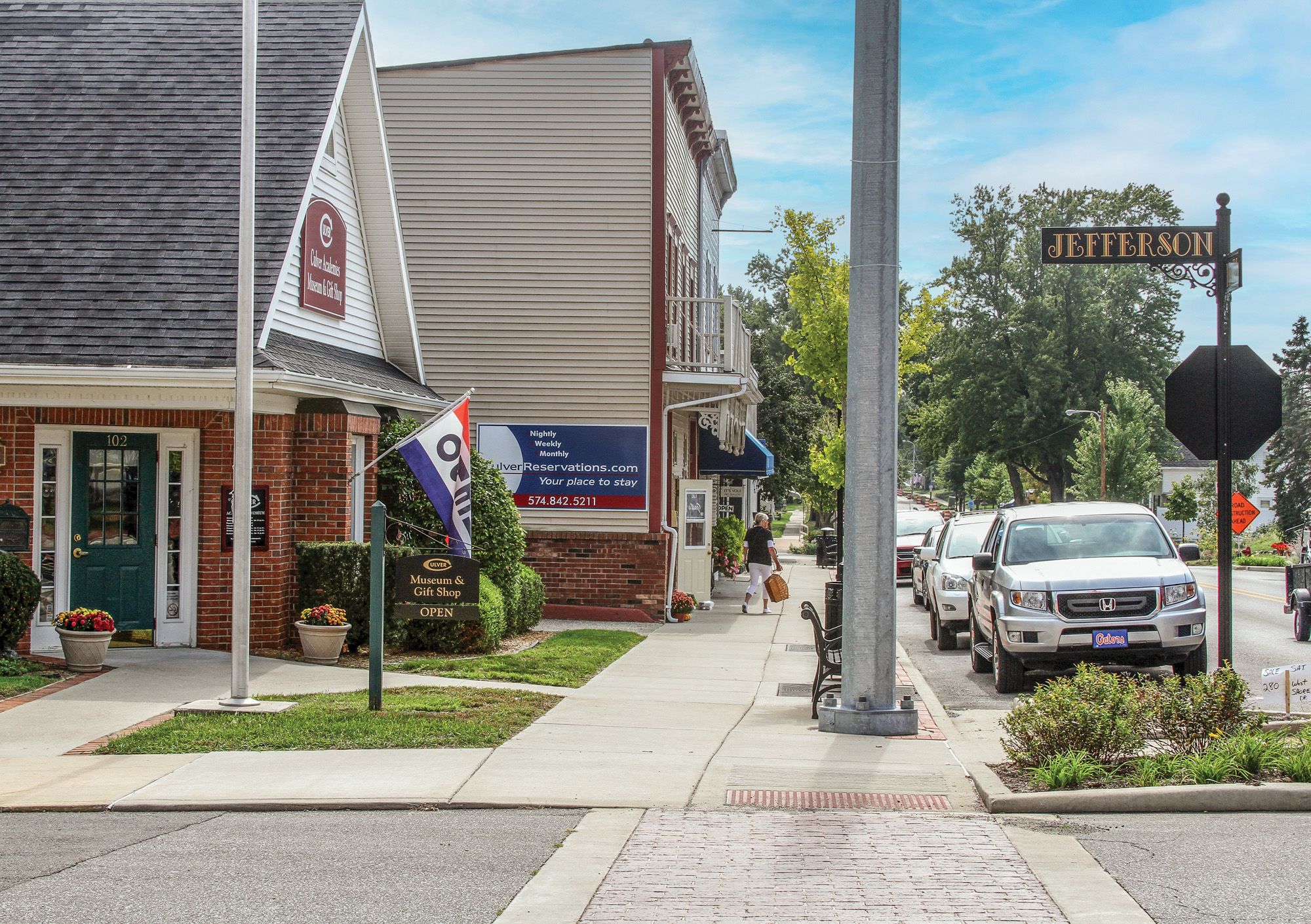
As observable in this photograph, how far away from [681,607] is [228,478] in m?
8.83

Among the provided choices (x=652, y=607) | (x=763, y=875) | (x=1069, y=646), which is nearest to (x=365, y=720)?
(x=763, y=875)

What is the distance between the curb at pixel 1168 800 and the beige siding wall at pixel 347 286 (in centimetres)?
944

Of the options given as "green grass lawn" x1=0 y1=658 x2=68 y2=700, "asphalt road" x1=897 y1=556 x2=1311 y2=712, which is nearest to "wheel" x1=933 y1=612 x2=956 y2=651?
"asphalt road" x1=897 y1=556 x2=1311 y2=712

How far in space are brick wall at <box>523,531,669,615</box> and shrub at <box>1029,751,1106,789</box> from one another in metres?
12.3

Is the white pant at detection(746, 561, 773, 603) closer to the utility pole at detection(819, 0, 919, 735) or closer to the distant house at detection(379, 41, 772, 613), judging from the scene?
the distant house at detection(379, 41, 772, 613)

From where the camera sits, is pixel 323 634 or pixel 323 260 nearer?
pixel 323 634

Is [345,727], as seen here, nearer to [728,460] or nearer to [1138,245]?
[1138,245]

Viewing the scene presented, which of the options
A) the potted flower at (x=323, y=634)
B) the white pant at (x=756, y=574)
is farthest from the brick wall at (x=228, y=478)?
the white pant at (x=756, y=574)

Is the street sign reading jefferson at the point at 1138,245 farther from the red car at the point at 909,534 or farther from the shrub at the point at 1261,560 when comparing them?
the shrub at the point at 1261,560

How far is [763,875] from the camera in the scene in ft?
19.6

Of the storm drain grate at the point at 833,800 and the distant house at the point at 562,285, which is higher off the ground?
the distant house at the point at 562,285

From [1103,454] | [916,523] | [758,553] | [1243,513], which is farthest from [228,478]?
[1103,454]

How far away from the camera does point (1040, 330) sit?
7156 centimetres

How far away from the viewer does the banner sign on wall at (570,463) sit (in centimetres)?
2002
